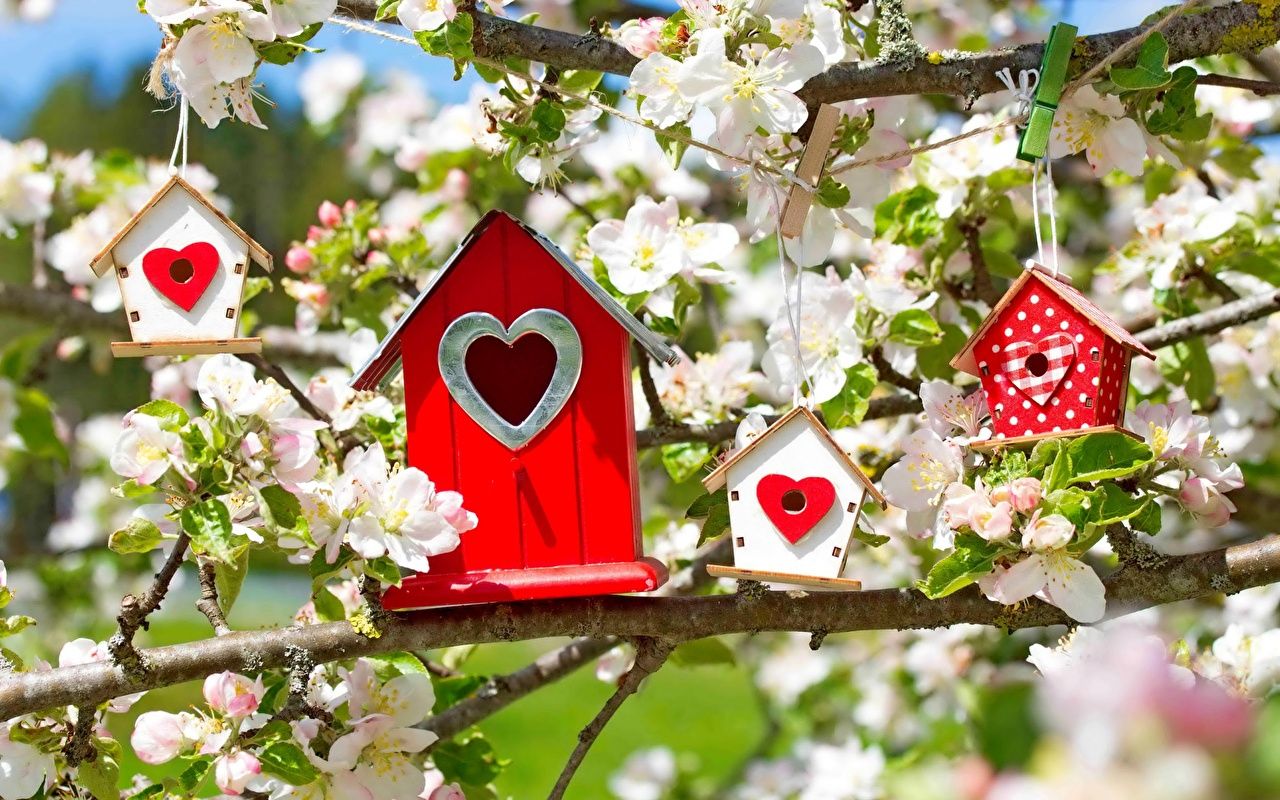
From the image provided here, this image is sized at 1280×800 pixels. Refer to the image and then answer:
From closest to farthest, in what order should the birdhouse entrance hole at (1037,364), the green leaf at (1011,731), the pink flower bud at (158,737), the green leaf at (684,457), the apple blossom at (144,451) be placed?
the green leaf at (1011,731)
the apple blossom at (144,451)
the birdhouse entrance hole at (1037,364)
the pink flower bud at (158,737)
the green leaf at (684,457)

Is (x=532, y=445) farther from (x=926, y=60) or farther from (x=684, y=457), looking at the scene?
(x=926, y=60)

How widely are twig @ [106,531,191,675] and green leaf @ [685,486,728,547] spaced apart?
22.7 inches

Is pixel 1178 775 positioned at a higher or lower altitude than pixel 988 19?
lower

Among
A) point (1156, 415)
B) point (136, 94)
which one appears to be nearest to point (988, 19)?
point (1156, 415)

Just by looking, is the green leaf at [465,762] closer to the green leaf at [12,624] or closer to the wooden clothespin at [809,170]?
the green leaf at [12,624]

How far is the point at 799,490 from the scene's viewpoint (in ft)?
4.76

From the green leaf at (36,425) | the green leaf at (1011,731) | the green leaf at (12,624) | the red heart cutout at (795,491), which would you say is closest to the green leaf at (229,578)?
the green leaf at (12,624)

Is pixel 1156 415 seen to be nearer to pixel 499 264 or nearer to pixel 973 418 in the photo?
pixel 973 418

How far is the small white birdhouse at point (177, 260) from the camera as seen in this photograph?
4.96 feet

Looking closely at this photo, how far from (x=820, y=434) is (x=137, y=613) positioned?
768 mm

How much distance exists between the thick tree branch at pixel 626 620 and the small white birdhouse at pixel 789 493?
107 mm

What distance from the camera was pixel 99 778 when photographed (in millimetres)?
1542

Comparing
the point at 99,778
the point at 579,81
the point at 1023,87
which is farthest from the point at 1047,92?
the point at 99,778

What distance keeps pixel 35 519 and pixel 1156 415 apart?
500 inches
